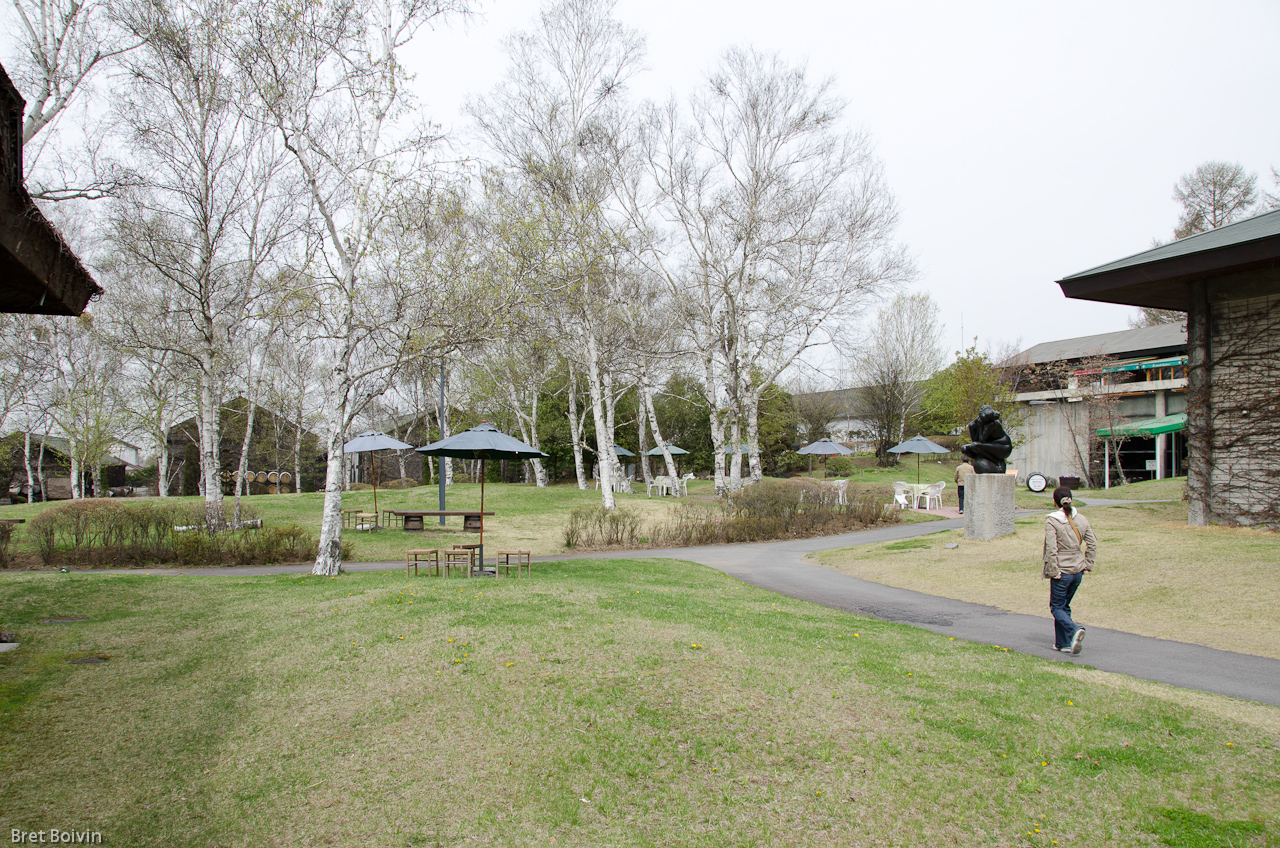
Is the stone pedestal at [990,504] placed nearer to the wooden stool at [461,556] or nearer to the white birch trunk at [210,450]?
the wooden stool at [461,556]

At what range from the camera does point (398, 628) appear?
21.3ft

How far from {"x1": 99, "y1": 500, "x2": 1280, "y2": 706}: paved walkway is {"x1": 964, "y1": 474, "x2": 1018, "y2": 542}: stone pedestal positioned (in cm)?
288

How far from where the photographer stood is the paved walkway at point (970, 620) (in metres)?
6.10

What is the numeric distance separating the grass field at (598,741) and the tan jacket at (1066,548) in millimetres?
1348

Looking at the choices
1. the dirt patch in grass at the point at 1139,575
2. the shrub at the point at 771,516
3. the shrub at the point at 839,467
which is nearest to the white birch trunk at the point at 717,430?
Result: the shrub at the point at 771,516

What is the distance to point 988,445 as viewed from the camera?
47.9 feet

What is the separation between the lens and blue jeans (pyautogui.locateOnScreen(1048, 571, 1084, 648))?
23.0ft

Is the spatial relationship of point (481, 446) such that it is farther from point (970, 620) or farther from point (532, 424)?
point (532, 424)

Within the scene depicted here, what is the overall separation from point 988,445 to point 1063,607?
828 centimetres

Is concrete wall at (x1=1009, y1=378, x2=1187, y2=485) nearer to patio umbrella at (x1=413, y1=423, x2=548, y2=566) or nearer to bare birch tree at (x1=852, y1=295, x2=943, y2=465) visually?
bare birch tree at (x1=852, y1=295, x2=943, y2=465)

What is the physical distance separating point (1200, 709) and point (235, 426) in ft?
160

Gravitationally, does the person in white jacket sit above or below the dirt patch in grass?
above

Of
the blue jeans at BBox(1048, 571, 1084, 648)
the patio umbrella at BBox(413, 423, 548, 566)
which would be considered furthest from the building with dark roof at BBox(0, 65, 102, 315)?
the blue jeans at BBox(1048, 571, 1084, 648)

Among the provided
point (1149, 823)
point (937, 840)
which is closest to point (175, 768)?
point (937, 840)
